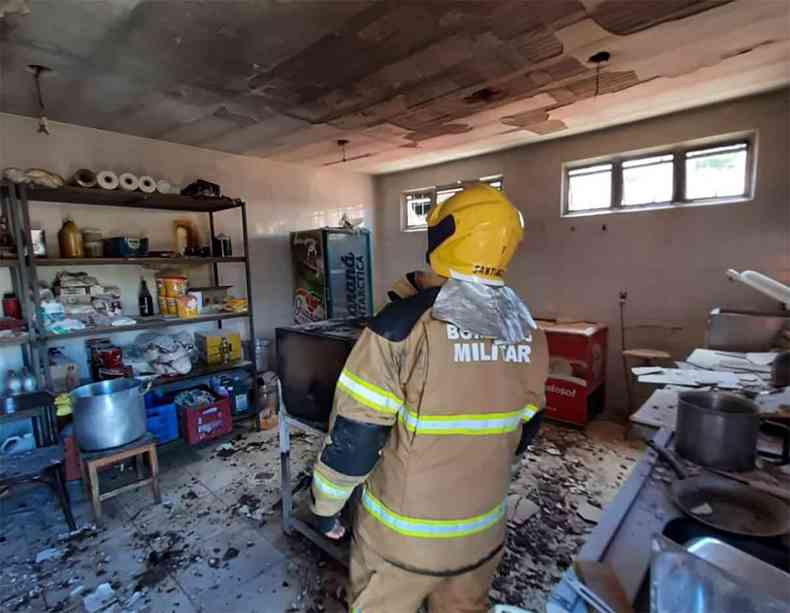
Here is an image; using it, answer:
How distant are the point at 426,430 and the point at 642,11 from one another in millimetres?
1876

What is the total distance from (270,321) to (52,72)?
2.56 meters

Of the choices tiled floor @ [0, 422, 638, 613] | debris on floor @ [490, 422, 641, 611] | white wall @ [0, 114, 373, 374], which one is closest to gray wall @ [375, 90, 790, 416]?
debris on floor @ [490, 422, 641, 611]

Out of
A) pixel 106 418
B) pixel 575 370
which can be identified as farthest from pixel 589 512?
pixel 106 418

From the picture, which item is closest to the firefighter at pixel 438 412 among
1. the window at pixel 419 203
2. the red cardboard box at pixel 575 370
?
the red cardboard box at pixel 575 370

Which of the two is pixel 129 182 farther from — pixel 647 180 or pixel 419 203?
pixel 647 180

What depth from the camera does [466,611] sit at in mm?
1126

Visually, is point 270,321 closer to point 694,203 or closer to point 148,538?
point 148,538

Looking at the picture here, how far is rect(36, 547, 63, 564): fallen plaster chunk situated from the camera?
6.48 feet

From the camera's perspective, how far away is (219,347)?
135 inches

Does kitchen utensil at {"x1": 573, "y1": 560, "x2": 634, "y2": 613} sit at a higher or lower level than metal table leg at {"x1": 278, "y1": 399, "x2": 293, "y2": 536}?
higher

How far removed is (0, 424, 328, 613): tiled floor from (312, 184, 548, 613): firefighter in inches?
39.1

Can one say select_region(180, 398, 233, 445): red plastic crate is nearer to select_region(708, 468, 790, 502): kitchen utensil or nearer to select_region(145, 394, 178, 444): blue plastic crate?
select_region(145, 394, 178, 444): blue plastic crate

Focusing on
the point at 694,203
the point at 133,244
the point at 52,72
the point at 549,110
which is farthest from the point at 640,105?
the point at 133,244

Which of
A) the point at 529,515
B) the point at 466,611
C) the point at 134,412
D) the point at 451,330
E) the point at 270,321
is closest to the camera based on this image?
the point at 451,330
